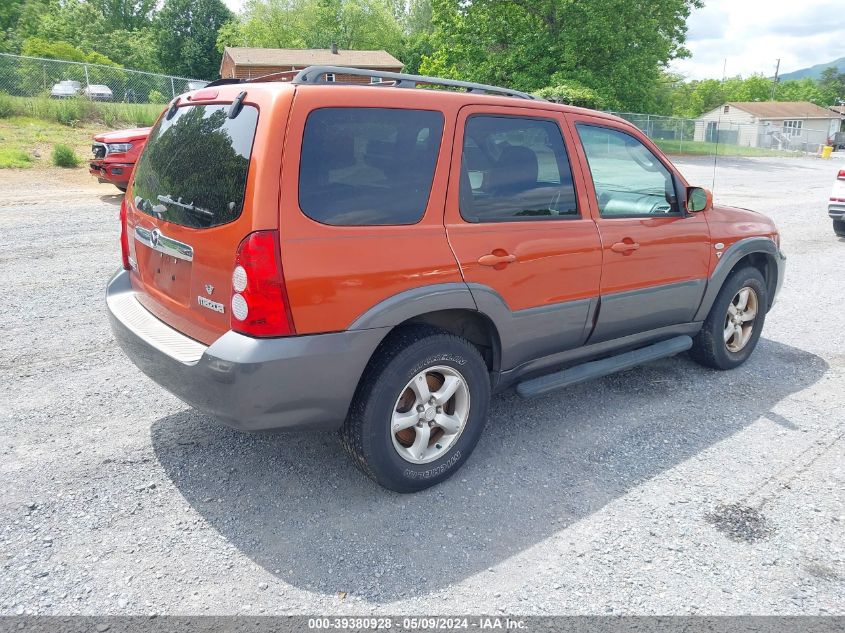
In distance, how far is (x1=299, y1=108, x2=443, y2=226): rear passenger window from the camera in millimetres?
2826

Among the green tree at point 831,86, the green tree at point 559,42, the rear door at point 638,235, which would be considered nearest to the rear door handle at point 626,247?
the rear door at point 638,235

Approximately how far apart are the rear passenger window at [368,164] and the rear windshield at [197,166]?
10.9 inches

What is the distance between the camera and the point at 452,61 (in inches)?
1278

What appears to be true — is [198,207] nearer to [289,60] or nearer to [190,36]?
[289,60]

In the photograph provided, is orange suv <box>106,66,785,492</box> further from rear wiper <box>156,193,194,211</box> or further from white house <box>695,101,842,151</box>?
white house <box>695,101,842,151</box>

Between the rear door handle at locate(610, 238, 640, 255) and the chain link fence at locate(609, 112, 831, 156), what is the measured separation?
2094 centimetres

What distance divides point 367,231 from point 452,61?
32.0 metres

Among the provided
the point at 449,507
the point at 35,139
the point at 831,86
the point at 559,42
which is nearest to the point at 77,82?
the point at 35,139

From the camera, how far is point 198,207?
3047mm

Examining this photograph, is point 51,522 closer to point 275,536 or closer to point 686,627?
point 275,536

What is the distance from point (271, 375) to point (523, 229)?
1.53 metres

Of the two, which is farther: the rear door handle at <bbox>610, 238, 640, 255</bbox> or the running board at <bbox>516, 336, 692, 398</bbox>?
the rear door handle at <bbox>610, 238, 640, 255</bbox>

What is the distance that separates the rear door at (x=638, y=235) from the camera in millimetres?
3900

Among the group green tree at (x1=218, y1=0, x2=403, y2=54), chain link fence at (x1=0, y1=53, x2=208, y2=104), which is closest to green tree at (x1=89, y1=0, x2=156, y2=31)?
green tree at (x1=218, y1=0, x2=403, y2=54)
